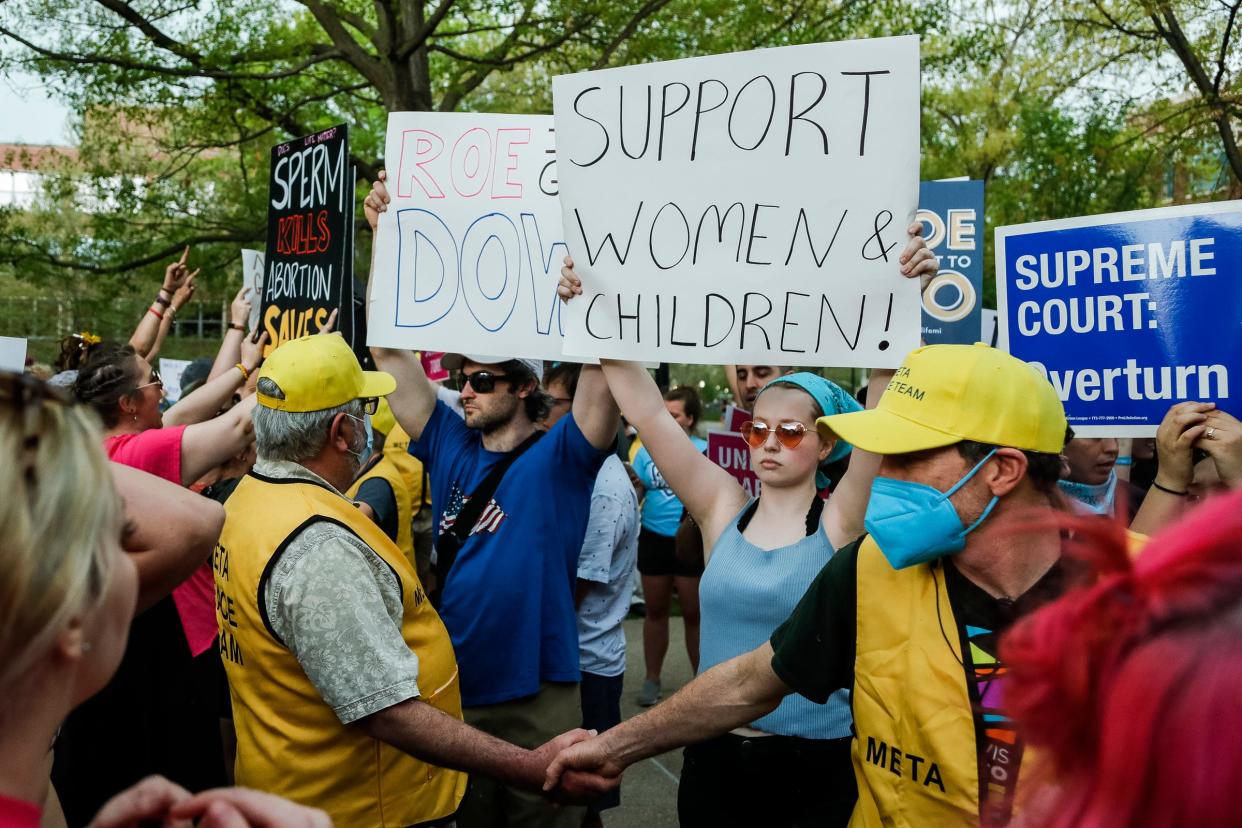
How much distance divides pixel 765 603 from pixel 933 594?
3.14ft

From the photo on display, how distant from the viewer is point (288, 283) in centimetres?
460

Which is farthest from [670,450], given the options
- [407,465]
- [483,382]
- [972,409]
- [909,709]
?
[407,465]

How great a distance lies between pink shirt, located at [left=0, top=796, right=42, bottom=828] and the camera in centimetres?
112

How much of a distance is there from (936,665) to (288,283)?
340 centimetres

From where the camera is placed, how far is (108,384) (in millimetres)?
3865

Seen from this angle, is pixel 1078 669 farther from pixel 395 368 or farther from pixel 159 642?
pixel 395 368

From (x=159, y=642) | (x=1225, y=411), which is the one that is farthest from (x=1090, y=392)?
(x=159, y=642)

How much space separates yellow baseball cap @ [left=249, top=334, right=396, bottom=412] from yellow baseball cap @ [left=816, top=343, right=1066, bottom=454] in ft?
4.98

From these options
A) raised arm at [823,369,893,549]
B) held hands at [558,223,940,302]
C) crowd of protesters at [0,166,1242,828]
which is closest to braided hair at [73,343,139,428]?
crowd of protesters at [0,166,1242,828]

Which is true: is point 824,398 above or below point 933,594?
above

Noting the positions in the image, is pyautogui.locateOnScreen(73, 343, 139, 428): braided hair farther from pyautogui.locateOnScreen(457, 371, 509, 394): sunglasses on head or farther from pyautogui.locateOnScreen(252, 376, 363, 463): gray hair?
pyautogui.locateOnScreen(457, 371, 509, 394): sunglasses on head

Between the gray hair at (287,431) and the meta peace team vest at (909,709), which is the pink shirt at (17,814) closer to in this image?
the meta peace team vest at (909,709)

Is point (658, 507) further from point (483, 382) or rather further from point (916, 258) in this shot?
point (916, 258)

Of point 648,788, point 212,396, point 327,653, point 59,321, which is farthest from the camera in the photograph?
point 59,321
